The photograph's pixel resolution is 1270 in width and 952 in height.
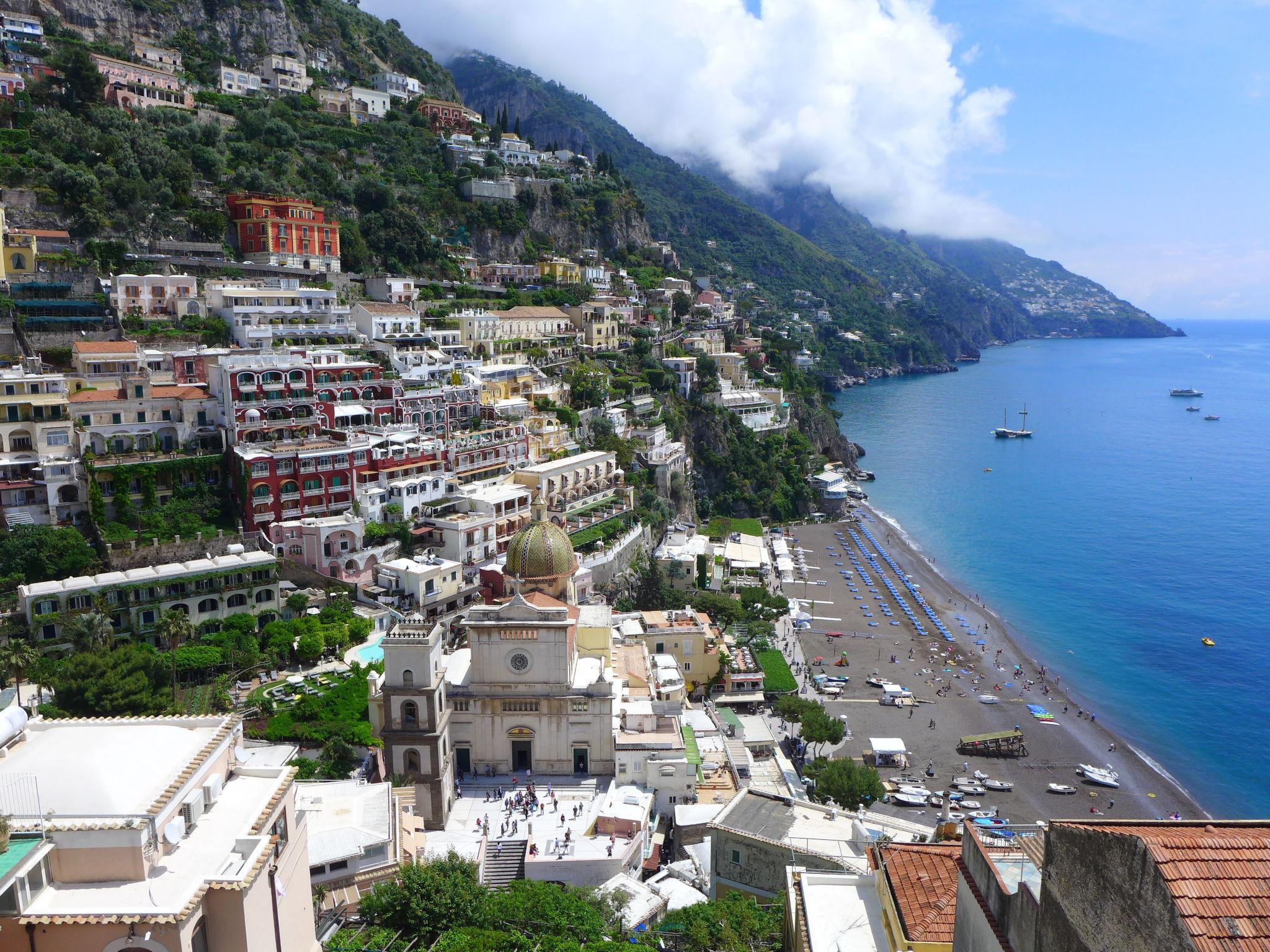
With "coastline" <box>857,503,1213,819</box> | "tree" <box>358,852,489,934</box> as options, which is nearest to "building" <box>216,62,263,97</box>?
"coastline" <box>857,503,1213,819</box>

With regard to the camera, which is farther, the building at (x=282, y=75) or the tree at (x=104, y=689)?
the building at (x=282, y=75)

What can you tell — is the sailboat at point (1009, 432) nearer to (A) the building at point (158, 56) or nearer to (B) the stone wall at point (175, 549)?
(A) the building at point (158, 56)

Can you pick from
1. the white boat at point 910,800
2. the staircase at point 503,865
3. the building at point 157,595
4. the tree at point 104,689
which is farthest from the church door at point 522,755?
the white boat at point 910,800

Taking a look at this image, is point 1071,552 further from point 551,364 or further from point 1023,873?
point 1023,873

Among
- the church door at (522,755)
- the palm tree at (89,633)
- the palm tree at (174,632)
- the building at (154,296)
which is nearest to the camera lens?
the church door at (522,755)

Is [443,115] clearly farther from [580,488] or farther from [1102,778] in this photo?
[1102,778]

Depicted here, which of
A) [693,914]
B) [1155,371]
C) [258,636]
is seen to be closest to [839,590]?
[258,636]
